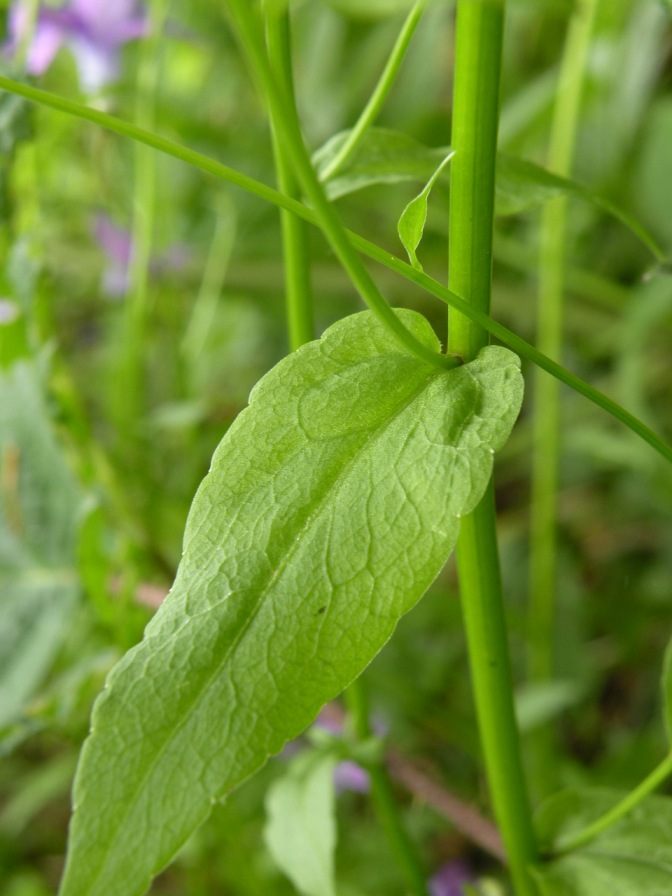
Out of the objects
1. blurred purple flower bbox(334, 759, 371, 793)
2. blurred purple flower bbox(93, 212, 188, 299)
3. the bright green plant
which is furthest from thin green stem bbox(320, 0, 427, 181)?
blurred purple flower bbox(93, 212, 188, 299)

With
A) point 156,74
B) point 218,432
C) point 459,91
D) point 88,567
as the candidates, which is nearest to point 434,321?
point 218,432

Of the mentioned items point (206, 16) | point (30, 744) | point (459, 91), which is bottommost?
point (30, 744)

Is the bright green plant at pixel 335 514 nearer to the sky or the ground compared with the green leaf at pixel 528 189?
nearer to the ground

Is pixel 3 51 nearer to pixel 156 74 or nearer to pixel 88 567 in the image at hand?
pixel 156 74

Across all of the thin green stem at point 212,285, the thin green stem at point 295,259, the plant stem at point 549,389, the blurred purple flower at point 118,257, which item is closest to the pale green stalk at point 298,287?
the thin green stem at point 295,259

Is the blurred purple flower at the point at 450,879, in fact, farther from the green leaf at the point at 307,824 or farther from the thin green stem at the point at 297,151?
the thin green stem at the point at 297,151
